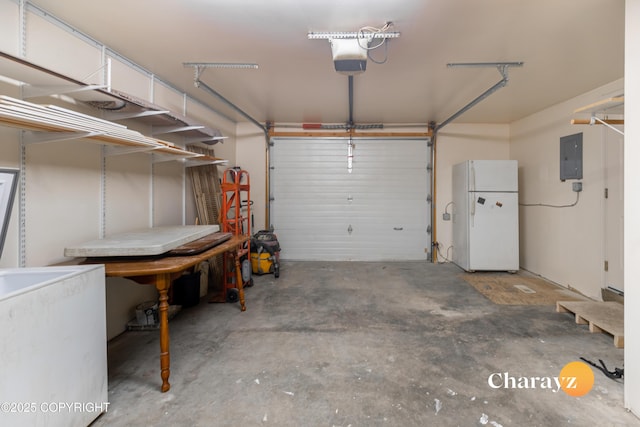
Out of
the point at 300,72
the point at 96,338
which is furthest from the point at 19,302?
the point at 300,72

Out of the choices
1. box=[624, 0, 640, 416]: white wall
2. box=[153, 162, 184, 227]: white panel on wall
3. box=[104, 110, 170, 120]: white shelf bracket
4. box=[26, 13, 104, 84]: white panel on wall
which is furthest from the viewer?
box=[153, 162, 184, 227]: white panel on wall

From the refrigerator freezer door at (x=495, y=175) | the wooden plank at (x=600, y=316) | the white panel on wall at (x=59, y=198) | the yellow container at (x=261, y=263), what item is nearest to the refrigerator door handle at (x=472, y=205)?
the refrigerator freezer door at (x=495, y=175)

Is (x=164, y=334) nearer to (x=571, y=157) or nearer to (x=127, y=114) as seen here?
(x=127, y=114)

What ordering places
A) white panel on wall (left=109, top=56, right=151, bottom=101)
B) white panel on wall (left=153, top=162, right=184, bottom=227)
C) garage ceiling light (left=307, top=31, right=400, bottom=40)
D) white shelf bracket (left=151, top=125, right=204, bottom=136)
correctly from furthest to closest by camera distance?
white panel on wall (left=153, top=162, right=184, bottom=227) < white shelf bracket (left=151, top=125, right=204, bottom=136) < white panel on wall (left=109, top=56, right=151, bottom=101) < garage ceiling light (left=307, top=31, right=400, bottom=40)

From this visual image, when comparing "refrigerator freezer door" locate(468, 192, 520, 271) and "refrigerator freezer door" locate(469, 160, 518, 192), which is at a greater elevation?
"refrigerator freezer door" locate(469, 160, 518, 192)

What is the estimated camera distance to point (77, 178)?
83.4 inches

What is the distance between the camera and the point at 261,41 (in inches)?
91.6

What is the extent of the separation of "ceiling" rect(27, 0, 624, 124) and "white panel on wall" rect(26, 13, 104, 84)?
0.39ft

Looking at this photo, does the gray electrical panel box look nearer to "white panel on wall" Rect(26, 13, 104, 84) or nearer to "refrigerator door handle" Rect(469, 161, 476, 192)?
"refrigerator door handle" Rect(469, 161, 476, 192)

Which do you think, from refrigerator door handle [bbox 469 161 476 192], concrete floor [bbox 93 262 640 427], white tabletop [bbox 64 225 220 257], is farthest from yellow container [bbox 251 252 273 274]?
refrigerator door handle [bbox 469 161 476 192]

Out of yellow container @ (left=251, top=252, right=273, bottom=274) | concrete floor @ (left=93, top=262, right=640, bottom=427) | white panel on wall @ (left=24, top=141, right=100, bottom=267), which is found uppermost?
white panel on wall @ (left=24, top=141, right=100, bottom=267)

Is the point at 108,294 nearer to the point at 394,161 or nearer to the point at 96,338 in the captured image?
the point at 96,338

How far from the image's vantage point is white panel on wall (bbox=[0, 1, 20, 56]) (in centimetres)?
167

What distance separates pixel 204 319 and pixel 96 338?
136 cm
